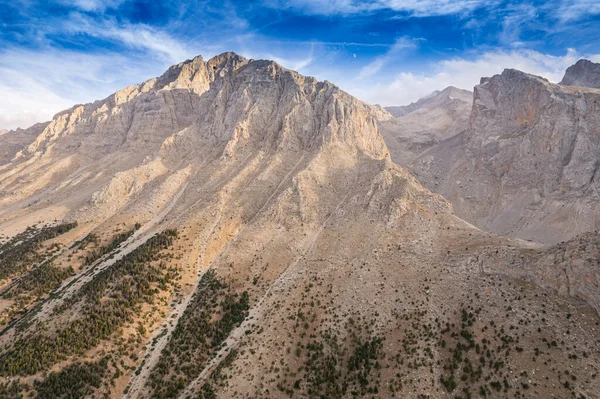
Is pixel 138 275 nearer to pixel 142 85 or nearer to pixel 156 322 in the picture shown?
pixel 156 322

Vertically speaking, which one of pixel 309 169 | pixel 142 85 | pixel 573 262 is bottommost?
pixel 573 262

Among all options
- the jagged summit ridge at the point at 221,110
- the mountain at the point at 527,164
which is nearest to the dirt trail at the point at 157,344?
the jagged summit ridge at the point at 221,110

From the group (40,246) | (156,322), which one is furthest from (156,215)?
(156,322)

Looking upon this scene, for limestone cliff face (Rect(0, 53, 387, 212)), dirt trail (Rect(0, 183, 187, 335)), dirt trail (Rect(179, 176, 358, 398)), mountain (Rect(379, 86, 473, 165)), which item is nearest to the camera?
dirt trail (Rect(179, 176, 358, 398))

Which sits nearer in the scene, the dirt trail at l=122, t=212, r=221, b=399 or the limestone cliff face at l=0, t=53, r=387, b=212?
the dirt trail at l=122, t=212, r=221, b=399

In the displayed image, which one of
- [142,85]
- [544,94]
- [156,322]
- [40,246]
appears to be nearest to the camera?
[156,322]

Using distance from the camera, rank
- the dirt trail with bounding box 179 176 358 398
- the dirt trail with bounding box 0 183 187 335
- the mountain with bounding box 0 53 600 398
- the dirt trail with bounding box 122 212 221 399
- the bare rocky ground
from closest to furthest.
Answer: the mountain with bounding box 0 53 600 398 → the dirt trail with bounding box 122 212 221 399 → the dirt trail with bounding box 179 176 358 398 → the dirt trail with bounding box 0 183 187 335 → the bare rocky ground

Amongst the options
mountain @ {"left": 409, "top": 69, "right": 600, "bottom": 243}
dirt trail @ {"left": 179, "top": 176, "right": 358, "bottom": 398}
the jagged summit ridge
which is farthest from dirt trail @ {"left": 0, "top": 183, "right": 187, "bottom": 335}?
mountain @ {"left": 409, "top": 69, "right": 600, "bottom": 243}

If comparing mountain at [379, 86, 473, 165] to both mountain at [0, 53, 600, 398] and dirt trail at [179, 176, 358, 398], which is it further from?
dirt trail at [179, 176, 358, 398]
